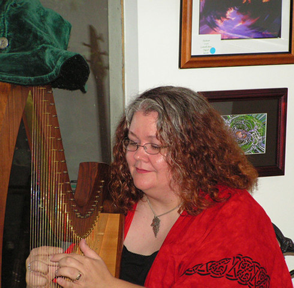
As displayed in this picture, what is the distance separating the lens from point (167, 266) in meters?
1.13

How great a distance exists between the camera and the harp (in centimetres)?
60

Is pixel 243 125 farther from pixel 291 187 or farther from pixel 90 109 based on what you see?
pixel 90 109

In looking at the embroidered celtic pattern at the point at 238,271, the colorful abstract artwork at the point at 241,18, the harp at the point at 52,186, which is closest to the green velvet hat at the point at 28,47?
the harp at the point at 52,186

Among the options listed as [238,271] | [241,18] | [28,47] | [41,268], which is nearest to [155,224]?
[238,271]

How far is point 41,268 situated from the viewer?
0.86 meters

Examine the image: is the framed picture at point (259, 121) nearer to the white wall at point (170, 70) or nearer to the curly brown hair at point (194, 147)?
the white wall at point (170, 70)

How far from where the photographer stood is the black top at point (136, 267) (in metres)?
1.23

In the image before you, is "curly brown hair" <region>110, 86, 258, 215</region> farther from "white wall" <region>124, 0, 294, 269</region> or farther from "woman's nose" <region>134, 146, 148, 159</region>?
"white wall" <region>124, 0, 294, 269</region>

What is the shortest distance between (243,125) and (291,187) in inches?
16.6

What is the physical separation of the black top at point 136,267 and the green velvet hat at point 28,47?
2.52 ft

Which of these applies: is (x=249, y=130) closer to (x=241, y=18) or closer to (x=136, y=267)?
(x=241, y=18)

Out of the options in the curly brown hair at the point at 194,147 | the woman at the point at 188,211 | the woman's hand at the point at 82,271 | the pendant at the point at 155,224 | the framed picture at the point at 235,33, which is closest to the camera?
the woman's hand at the point at 82,271

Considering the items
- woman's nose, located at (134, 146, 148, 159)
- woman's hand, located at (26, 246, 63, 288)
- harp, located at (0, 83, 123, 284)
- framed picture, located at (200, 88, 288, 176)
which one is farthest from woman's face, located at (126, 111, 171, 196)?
framed picture, located at (200, 88, 288, 176)

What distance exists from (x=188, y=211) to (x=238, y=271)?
0.90ft
